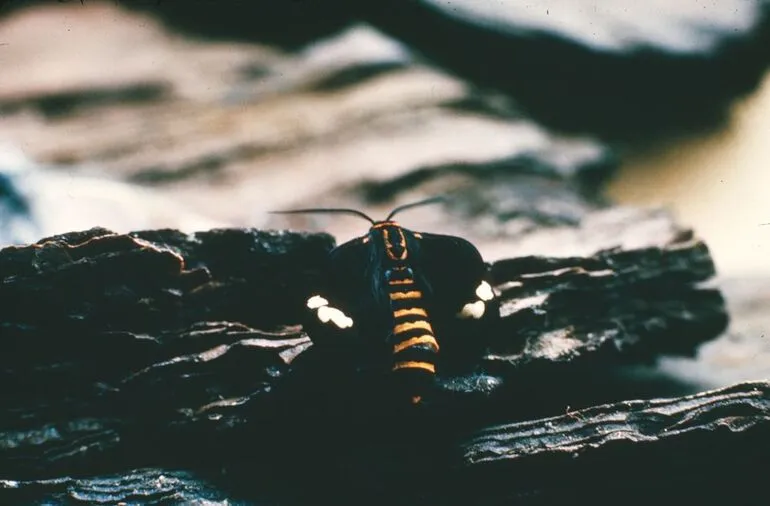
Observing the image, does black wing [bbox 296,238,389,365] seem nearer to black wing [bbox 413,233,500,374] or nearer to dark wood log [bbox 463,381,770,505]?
black wing [bbox 413,233,500,374]

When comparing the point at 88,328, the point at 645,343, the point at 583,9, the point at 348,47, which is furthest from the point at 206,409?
the point at 583,9

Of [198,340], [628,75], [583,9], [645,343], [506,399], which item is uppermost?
[583,9]

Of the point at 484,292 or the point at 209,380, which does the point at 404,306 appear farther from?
the point at 209,380

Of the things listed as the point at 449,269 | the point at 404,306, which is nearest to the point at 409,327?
the point at 404,306

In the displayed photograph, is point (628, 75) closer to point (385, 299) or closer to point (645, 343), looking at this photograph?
point (645, 343)

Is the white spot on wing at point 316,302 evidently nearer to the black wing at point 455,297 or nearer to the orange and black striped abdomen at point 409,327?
the orange and black striped abdomen at point 409,327

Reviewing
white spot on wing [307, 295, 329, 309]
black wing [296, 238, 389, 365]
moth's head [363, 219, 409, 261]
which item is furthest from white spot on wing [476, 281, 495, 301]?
white spot on wing [307, 295, 329, 309]
